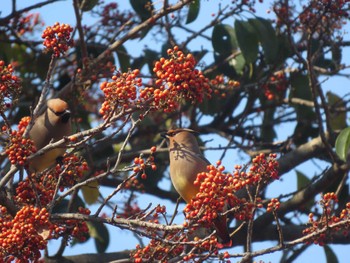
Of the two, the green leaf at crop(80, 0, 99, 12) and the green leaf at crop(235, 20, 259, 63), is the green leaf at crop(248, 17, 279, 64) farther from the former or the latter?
the green leaf at crop(80, 0, 99, 12)

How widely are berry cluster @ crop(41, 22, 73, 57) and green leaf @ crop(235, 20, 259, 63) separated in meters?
2.41

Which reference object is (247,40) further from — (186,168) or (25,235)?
(25,235)

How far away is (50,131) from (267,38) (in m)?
2.02

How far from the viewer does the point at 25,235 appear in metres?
3.27

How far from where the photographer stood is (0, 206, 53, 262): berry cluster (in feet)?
10.6

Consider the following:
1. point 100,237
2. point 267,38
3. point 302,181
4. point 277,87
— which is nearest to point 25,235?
point 100,237

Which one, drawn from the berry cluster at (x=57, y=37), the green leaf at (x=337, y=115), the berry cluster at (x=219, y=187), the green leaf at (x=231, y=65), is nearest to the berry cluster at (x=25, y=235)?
the berry cluster at (x=219, y=187)

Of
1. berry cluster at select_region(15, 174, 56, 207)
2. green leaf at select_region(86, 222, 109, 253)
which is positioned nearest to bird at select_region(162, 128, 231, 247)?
berry cluster at select_region(15, 174, 56, 207)

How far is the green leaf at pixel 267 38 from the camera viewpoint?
19.8 feet

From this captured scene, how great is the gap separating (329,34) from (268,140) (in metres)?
1.30

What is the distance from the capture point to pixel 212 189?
3311 millimetres

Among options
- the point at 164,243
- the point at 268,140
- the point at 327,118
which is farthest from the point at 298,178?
the point at 164,243

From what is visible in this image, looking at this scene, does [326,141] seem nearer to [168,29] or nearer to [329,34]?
[329,34]

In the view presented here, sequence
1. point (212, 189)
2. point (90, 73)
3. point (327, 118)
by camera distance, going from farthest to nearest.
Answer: point (327, 118), point (90, 73), point (212, 189)
